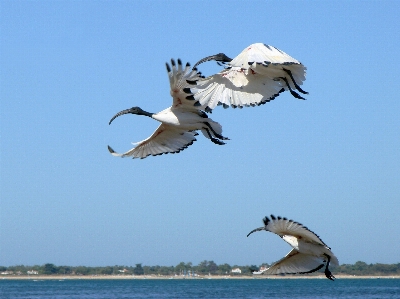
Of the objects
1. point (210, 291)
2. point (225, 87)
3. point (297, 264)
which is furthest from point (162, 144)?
point (210, 291)

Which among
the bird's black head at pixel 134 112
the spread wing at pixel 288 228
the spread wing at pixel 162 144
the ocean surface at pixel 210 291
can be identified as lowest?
the spread wing at pixel 288 228

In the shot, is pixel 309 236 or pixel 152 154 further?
pixel 152 154

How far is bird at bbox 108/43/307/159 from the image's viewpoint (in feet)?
49.6

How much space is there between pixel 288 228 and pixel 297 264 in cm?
187

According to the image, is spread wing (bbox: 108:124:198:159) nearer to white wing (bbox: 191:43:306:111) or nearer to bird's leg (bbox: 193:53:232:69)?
white wing (bbox: 191:43:306:111)

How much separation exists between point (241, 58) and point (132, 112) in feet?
7.98

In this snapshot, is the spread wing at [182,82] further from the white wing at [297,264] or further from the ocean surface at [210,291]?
the ocean surface at [210,291]

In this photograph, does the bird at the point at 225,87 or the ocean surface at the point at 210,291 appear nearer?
the bird at the point at 225,87

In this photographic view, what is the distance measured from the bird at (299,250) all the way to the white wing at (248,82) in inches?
84.1

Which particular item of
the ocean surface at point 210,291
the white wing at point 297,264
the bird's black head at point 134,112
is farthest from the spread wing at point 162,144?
the ocean surface at point 210,291

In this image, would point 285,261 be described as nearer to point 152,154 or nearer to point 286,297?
point 152,154

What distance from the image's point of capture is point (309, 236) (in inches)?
627

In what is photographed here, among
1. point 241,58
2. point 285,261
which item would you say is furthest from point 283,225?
point 241,58

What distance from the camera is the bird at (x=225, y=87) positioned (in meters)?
15.1
